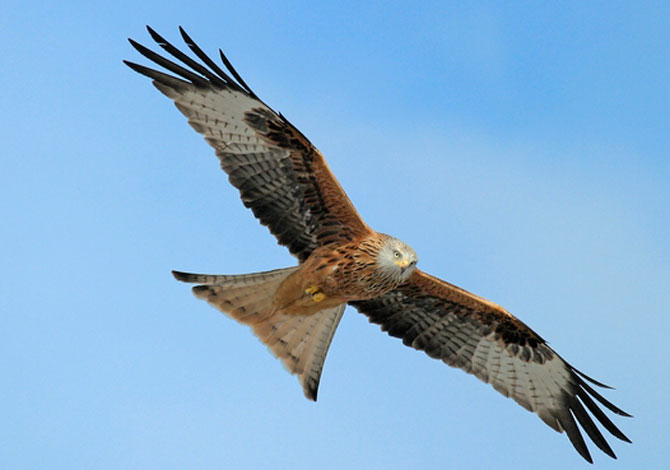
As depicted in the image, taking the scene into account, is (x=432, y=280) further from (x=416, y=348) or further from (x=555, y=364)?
(x=555, y=364)

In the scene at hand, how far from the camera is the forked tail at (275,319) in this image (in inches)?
395

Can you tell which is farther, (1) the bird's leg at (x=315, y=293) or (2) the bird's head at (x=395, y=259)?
(1) the bird's leg at (x=315, y=293)

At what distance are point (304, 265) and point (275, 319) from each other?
711 mm

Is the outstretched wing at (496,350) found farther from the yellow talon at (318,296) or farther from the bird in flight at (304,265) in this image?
the yellow talon at (318,296)

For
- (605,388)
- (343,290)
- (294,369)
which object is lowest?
(294,369)

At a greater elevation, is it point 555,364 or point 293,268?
point 555,364

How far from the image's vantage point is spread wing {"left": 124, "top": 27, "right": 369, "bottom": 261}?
9.67 m

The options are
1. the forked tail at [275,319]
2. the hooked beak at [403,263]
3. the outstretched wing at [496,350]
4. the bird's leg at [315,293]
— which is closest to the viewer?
the hooked beak at [403,263]

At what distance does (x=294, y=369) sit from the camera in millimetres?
10438

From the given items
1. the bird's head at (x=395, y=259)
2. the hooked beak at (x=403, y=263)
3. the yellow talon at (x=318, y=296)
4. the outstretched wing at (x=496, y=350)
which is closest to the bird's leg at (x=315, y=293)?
the yellow talon at (x=318, y=296)

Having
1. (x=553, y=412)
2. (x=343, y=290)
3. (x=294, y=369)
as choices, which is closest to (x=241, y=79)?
(x=343, y=290)

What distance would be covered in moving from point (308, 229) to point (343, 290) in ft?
2.59

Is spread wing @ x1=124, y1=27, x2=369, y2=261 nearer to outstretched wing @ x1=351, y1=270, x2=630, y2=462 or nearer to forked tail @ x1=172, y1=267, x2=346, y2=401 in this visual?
forked tail @ x1=172, y1=267, x2=346, y2=401

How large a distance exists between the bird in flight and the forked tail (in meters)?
0.01
